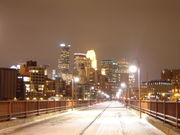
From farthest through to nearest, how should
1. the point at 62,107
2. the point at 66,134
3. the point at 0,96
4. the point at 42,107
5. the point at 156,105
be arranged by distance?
the point at 0,96 < the point at 62,107 < the point at 42,107 < the point at 156,105 < the point at 66,134

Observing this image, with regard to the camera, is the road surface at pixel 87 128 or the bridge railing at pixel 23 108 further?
the bridge railing at pixel 23 108

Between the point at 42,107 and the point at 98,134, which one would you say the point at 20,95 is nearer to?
the point at 42,107

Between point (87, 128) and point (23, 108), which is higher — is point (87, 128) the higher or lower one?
the lower one

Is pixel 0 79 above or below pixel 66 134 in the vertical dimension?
above

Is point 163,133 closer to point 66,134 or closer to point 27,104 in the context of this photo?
point 66,134

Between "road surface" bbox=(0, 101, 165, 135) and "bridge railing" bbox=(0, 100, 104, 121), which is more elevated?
"bridge railing" bbox=(0, 100, 104, 121)

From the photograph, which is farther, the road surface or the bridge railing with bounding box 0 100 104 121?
the bridge railing with bounding box 0 100 104 121

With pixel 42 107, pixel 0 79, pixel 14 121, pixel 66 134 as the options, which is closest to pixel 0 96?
pixel 0 79

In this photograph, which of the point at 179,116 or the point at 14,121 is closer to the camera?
the point at 179,116

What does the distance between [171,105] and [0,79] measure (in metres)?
45.6

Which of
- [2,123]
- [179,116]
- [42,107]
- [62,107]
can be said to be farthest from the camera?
[62,107]

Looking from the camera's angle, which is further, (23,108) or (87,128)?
(23,108)

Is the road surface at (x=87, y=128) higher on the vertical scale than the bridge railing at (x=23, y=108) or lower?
lower

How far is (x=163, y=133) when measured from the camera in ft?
61.2
